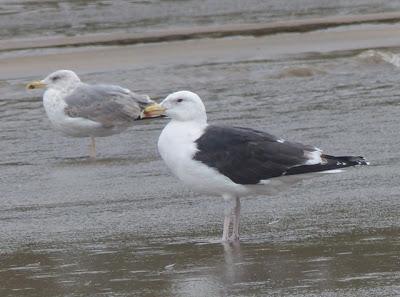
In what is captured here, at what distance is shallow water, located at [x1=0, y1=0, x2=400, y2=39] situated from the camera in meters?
22.6

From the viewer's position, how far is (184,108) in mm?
8539

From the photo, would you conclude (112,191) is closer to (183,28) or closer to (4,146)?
(4,146)

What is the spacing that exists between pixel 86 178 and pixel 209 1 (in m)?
14.8

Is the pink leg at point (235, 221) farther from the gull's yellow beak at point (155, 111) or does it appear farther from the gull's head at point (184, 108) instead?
the gull's yellow beak at point (155, 111)

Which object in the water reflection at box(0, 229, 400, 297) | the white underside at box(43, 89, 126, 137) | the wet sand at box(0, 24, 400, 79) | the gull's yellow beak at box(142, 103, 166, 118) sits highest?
the gull's yellow beak at box(142, 103, 166, 118)

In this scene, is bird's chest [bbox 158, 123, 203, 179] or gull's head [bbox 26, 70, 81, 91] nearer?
bird's chest [bbox 158, 123, 203, 179]

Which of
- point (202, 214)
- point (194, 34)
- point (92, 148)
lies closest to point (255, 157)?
point (202, 214)

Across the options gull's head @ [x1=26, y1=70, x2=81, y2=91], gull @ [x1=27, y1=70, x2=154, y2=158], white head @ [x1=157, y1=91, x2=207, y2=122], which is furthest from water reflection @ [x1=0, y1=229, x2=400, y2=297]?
→ gull's head @ [x1=26, y1=70, x2=81, y2=91]

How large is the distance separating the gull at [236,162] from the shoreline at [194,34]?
1237 cm

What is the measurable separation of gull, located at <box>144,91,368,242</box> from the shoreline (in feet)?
40.6

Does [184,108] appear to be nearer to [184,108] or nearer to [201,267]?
[184,108]

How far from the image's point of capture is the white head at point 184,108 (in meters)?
8.51

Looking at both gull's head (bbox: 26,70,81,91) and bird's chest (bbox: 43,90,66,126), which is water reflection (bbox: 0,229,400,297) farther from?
gull's head (bbox: 26,70,81,91)

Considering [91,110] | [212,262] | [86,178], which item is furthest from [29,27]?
[212,262]
